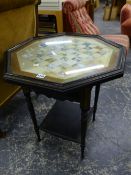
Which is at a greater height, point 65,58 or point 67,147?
point 65,58

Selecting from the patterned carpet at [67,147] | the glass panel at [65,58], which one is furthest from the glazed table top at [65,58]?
the patterned carpet at [67,147]

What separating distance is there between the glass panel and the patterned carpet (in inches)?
28.1

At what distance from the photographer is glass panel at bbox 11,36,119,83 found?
0.98m

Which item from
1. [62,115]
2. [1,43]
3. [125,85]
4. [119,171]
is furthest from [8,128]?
[125,85]

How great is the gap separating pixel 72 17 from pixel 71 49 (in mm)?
1195

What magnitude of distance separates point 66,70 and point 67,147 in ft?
2.38

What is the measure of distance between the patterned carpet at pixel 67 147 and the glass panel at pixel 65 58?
0.71 meters

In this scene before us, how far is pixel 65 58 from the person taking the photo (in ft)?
3.76

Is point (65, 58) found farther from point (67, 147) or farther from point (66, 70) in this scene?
point (67, 147)

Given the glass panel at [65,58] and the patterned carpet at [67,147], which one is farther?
the patterned carpet at [67,147]

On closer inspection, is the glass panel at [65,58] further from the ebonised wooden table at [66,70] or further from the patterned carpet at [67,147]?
the patterned carpet at [67,147]

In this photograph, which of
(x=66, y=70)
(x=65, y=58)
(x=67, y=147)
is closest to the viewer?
(x=66, y=70)

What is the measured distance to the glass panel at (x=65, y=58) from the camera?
98 cm

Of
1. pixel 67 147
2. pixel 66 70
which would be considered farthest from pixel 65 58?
pixel 67 147
